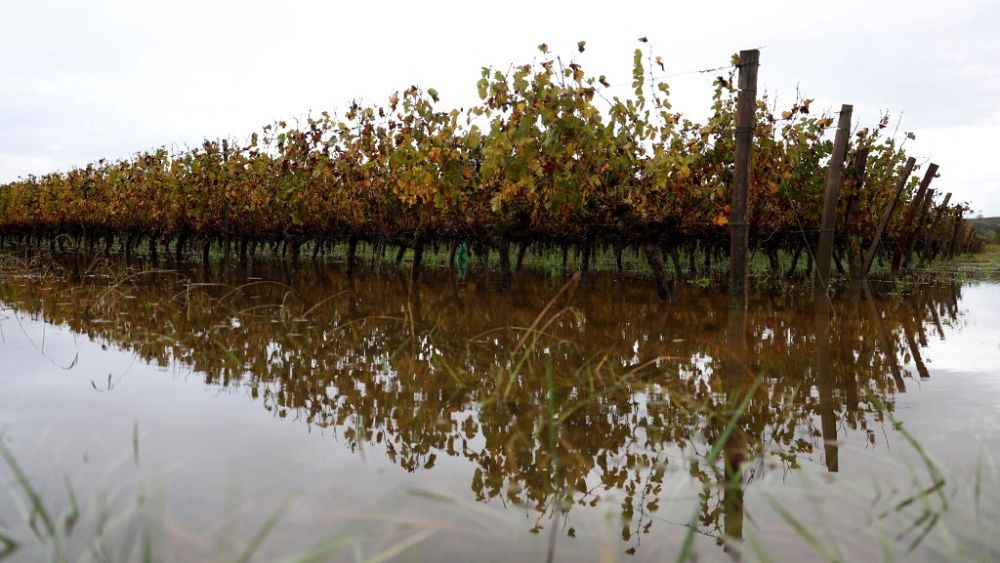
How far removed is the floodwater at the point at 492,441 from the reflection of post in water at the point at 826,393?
2cm

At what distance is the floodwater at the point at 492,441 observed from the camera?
6.39 ft

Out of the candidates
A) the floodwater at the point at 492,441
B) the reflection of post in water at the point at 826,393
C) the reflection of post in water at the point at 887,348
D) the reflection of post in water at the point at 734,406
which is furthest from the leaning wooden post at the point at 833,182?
the floodwater at the point at 492,441

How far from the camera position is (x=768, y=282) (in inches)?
596

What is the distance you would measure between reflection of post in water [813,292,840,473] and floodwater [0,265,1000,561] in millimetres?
20

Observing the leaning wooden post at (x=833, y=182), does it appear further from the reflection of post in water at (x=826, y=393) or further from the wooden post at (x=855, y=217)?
the reflection of post in water at (x=826, y=393)

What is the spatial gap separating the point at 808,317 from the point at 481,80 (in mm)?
5493

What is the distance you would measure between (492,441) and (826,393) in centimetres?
222

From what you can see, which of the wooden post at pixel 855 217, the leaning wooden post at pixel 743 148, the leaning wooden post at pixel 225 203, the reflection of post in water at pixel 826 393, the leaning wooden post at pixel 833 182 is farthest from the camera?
the leaning wooden post at pixel 225 203

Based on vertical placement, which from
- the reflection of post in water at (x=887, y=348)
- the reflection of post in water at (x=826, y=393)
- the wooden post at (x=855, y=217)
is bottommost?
the reflection of post in water at (x=887, y=348)

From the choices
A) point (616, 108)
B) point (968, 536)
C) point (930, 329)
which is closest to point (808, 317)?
point (930, 329)

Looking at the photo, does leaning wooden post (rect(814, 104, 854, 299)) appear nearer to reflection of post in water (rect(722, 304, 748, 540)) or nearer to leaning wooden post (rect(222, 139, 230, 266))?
reflection of post in water (rect(722, 304, 748, 540))

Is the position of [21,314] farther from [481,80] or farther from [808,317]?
[808,317]

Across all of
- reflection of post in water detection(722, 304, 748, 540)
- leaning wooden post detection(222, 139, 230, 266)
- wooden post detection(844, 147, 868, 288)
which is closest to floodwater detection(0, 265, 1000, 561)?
reflection of post in water detection(722, 304, 748, 540)

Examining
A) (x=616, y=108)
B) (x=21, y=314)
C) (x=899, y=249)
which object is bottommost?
(x=21, y=314)
